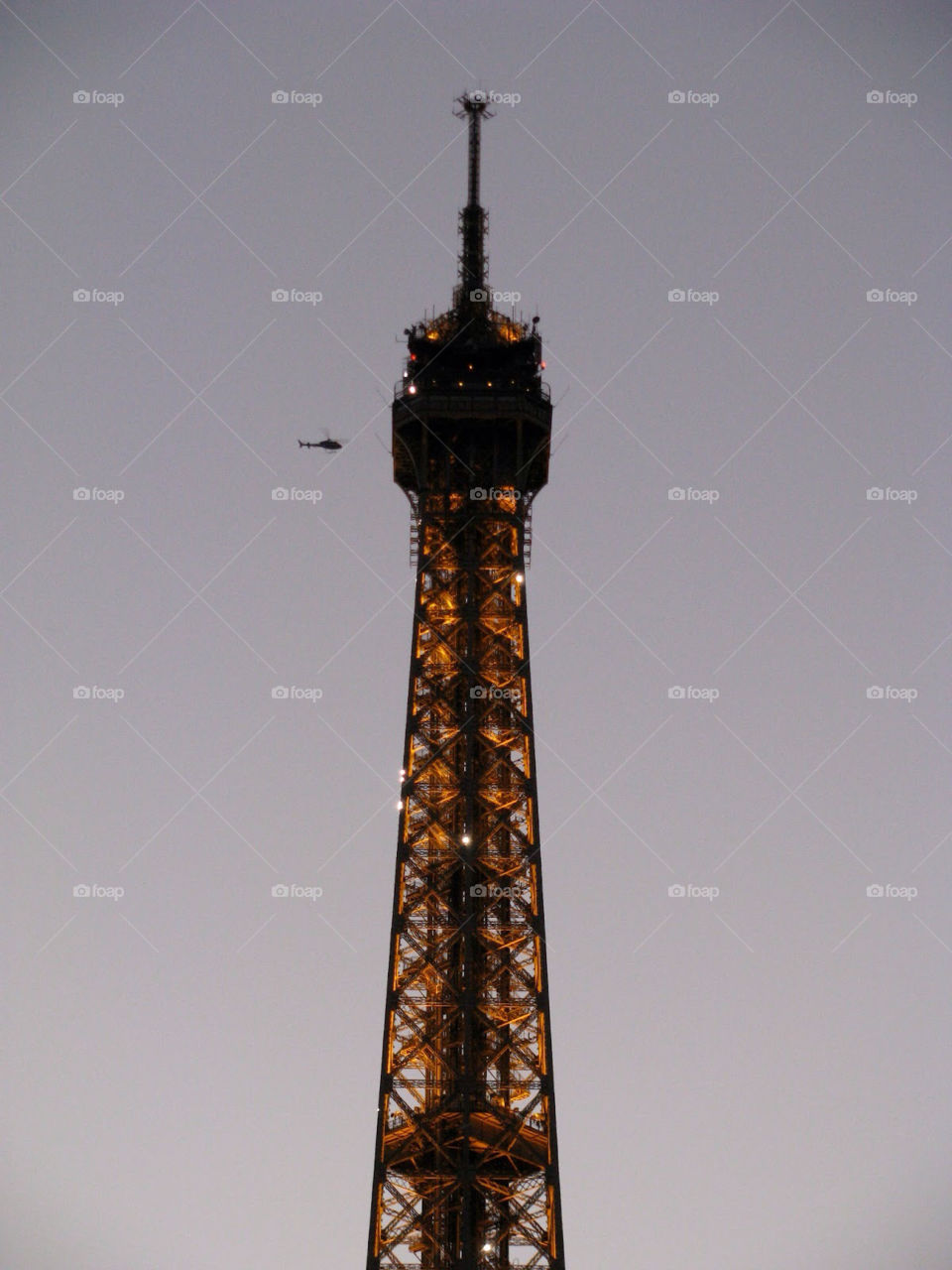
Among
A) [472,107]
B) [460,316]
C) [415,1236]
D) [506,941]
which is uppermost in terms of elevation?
[472,107]

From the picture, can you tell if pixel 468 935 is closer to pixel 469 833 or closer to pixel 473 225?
pixel 469 833

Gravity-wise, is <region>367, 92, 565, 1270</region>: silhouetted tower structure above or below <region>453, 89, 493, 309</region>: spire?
below

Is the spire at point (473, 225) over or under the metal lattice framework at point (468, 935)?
over

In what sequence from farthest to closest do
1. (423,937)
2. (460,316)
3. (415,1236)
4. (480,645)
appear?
(460,316) < (480,645) < (423,937) < (415,1236)

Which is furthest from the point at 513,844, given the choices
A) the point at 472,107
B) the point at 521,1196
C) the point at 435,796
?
the point at 472,107

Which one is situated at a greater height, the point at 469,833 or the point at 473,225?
the point at 473,225

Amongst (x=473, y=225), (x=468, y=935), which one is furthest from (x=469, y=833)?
(x=473, y=225)

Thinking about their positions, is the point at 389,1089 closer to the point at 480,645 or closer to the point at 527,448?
the point at 480,645

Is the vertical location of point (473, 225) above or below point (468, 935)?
above
